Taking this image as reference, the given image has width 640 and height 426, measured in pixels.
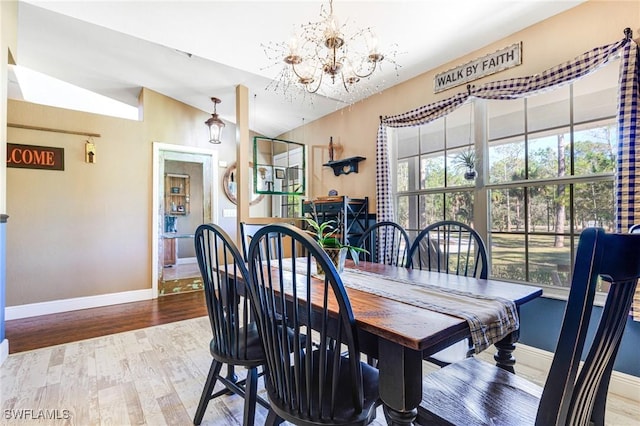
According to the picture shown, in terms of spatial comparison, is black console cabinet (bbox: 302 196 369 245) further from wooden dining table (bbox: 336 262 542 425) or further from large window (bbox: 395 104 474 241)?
wooden dining table (bbox: 336 262 542 425)

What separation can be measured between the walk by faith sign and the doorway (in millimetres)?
3382

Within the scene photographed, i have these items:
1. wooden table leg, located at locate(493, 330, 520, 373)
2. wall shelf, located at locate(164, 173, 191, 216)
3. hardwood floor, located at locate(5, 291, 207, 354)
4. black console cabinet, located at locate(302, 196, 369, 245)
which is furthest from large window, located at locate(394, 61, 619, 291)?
wall shelf, located at locate(164, 173, 191, 216)

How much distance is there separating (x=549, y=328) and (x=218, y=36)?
345 centimetres

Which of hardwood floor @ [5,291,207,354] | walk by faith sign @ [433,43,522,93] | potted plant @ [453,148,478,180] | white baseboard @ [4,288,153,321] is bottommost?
hardwood floor @ [5,291,207,354]

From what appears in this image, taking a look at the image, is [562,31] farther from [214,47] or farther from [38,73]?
[38,73]

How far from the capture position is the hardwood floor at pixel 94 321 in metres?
2.81

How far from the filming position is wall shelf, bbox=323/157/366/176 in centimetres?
379

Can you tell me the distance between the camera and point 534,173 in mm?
2395

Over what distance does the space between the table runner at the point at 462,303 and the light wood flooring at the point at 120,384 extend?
798 millimetres

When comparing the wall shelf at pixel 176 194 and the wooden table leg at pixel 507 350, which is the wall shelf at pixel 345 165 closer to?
the wall shelf at pixel 176 194

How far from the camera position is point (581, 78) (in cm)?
204

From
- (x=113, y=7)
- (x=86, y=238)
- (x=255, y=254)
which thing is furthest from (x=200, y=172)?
(x=255, y=254)

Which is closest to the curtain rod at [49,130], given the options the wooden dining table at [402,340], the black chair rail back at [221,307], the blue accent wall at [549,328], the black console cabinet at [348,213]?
the black console cabinet at [348,213]

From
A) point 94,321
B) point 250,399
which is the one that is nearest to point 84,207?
point 94,321
